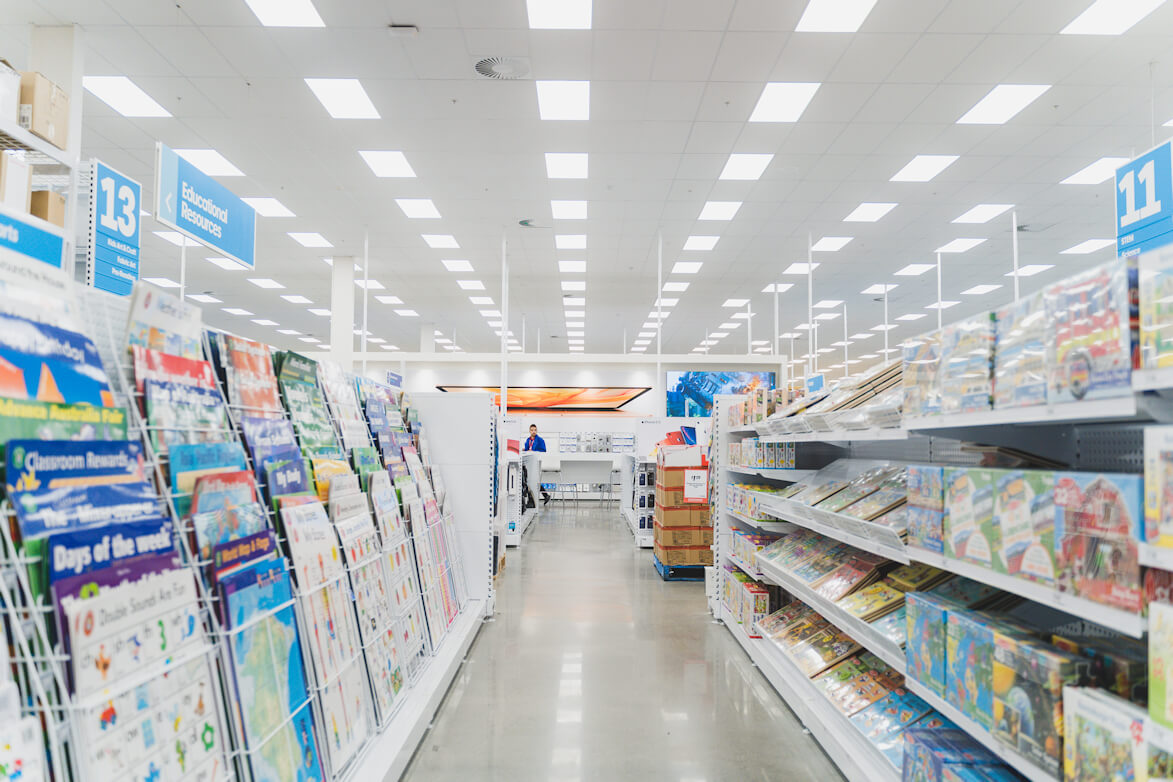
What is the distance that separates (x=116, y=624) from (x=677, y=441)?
7820mm

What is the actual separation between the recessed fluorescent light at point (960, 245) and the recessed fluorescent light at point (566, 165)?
19.4ft

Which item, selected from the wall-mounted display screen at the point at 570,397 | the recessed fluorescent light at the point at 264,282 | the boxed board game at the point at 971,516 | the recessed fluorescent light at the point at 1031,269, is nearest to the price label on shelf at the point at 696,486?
the boxed board game at the point at 971,516

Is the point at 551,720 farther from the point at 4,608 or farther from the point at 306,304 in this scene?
the point at 306,304

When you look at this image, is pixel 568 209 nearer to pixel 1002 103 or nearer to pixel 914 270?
pixel 1002 103

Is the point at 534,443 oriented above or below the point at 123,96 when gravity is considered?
below

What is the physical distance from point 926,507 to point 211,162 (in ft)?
25.8

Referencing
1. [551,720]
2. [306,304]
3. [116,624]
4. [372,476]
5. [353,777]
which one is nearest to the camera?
[116,624]

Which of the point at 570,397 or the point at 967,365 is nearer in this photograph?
the point at 967,365

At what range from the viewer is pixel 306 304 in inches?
588

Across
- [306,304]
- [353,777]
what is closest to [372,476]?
[353,777]

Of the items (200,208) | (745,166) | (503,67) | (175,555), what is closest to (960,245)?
(745,166)

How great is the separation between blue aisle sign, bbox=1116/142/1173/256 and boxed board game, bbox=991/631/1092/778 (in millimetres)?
4130

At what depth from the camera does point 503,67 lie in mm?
5465

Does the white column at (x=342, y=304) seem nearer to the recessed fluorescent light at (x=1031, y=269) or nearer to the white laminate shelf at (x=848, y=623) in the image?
the white laminate shelf at (x=848, y=623)
